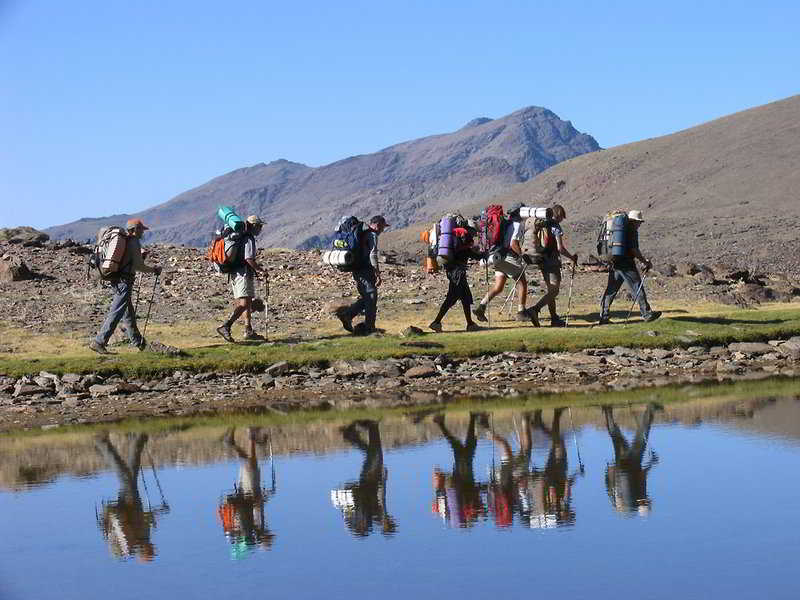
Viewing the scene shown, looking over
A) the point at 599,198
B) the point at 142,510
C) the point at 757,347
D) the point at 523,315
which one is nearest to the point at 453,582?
the point at 142,510

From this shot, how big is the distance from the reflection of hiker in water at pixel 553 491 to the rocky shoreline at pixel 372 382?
5.25m

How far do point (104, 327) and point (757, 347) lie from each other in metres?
10.8

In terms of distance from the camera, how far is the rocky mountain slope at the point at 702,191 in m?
75.9

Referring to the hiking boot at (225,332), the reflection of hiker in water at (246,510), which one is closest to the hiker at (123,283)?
the hiking boot at (225,332)

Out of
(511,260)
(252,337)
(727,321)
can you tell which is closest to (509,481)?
(252,337)

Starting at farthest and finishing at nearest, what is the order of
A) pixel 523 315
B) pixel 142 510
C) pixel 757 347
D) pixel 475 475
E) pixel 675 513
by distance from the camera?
pixel 523 315
pixel 757 347
pixel 475 475
pixel 142 510
pixel 675 513

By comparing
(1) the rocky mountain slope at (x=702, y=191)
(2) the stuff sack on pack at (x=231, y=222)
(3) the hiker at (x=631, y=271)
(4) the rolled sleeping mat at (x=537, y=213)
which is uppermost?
(1) the rocky mountain slope at (x=702, y=191)

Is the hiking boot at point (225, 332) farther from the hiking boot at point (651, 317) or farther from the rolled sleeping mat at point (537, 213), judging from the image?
the hiking boot at point (651, 317)

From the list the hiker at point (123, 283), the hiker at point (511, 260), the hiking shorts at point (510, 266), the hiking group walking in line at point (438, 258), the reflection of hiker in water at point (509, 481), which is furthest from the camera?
the hiking shorts at point (510, 266)

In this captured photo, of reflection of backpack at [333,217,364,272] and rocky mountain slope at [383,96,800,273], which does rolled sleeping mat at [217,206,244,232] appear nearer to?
reflection of backpack at [333,217,364,272]

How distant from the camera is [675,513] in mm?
11906

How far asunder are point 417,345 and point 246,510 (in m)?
10.9

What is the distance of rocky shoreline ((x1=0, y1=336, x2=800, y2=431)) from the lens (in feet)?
65.9

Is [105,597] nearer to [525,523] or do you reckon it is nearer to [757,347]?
[525,523]
